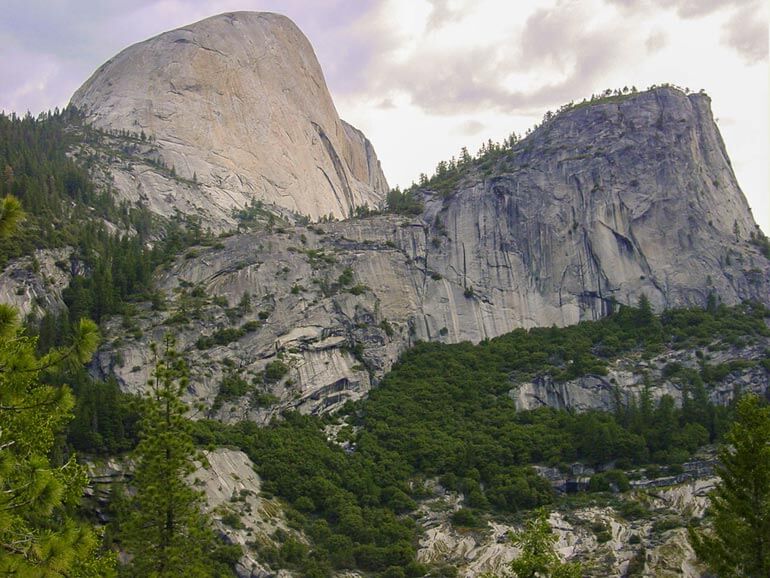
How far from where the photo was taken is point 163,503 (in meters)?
31.0

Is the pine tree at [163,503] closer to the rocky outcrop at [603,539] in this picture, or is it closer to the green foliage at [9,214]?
the green foliage at [9,214]

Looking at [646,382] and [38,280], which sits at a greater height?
[38,280]

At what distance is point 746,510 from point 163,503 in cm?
2019

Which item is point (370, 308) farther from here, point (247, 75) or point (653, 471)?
point (247, 75)

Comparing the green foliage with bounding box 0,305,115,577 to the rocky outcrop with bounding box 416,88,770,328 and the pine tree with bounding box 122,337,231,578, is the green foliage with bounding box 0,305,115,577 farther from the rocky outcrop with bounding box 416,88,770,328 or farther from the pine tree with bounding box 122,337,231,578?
the rocky outcrop with bounding box 416,88,770,328

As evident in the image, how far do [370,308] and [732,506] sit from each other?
78.5 m

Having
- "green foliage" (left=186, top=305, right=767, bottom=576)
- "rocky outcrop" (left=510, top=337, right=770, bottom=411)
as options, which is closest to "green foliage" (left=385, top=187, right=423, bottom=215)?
"green foliage" (left=186, top=305, right=767, bottom=576)

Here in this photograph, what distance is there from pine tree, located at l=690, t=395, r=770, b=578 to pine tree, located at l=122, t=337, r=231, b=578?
58.7ft

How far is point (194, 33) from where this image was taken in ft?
619

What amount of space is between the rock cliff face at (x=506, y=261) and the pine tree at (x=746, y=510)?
213ft

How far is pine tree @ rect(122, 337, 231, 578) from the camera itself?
31.0m

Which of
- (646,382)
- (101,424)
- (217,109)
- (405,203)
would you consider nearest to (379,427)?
(646,382)

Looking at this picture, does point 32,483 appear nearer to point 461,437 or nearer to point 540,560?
point 540,560

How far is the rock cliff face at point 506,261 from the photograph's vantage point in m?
98.5
